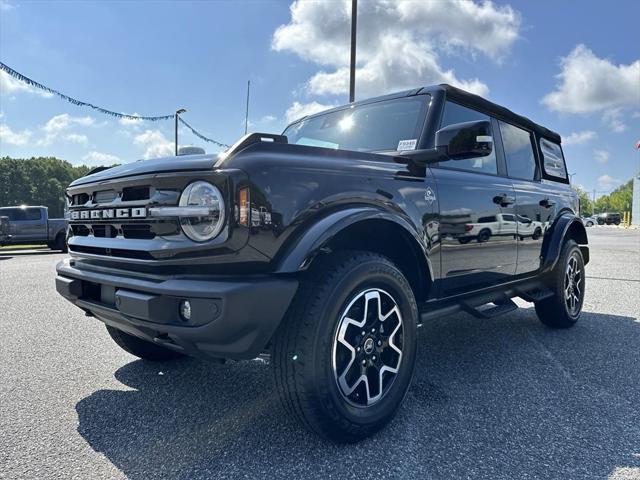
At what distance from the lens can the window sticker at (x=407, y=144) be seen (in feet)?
9.22

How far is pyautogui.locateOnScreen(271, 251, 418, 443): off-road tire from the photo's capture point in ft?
6.40

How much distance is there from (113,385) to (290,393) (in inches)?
58.9

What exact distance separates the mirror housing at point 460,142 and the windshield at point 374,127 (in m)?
0.26

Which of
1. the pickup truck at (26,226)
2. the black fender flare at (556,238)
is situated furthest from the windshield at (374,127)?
the pickup truck at (26,226)

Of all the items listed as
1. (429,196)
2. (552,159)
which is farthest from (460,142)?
(552,159)

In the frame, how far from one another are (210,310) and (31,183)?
8023 centimetres

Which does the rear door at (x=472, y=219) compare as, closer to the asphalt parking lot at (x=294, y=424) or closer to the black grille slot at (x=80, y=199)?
the asphalt parking lot at (x=294, y=424)

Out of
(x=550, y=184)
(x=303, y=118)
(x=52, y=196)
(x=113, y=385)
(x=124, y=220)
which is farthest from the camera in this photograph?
(x=52, y=196)

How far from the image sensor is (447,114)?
3031 millimetres

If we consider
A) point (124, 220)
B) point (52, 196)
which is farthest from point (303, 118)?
point (52, 196)

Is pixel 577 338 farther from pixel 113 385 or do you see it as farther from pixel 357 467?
pixel 113 385

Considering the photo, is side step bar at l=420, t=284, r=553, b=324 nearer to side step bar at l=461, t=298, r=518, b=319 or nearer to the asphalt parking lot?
side step bar at l=461, t=298, r=518, b=319

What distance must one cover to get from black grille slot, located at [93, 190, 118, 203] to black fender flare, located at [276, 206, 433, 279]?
0.95m

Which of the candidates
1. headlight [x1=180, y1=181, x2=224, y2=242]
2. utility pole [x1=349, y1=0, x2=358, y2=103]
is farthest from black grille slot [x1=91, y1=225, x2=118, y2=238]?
utility pole [x1=349, y1=0, x2=358, y2=103]
